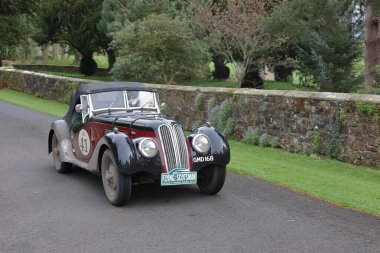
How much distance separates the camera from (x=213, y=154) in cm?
771

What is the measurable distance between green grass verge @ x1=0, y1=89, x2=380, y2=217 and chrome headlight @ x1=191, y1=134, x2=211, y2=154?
5.80 ft

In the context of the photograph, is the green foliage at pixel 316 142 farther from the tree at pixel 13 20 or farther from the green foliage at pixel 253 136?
the tree at pixel 13 20

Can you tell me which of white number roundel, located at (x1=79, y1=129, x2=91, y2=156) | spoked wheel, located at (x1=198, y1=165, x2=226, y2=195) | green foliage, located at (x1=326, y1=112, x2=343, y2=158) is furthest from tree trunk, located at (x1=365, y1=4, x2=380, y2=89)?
white number roundel, located at (x1=79, y1=129, x2=91, y2=156)

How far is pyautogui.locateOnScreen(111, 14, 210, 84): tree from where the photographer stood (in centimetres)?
2594

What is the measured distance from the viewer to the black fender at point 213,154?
298 inches

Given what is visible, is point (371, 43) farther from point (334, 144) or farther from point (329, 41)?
point (334, 144)

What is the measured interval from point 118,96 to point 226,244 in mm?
4209

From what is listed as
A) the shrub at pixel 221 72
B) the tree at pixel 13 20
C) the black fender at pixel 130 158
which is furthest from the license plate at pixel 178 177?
the tree at pixel 13 20

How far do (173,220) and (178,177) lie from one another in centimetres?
92

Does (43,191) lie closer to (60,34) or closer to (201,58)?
(201,58)

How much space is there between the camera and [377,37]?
23359 millimetres

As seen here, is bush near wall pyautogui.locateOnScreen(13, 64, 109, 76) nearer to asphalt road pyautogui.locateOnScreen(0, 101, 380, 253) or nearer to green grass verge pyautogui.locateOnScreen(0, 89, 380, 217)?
green grass verge pyautogui.locateOnScreen(0, 89, 380, 217)

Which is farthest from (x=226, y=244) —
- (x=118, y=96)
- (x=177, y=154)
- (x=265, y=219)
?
(x=118, y=96)

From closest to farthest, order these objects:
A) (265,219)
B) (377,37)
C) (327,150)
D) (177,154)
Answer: (265,219) < (177,154) < (327,150) < (377,37)
